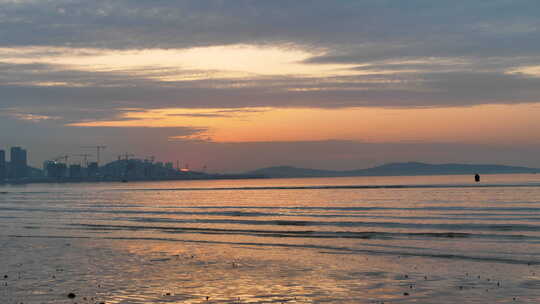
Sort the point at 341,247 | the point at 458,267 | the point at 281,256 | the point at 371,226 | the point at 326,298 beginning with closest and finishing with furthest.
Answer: the point at 326,298 < the point at 458,267 < the point at 281,256 < the point at 341,247 < the point at 371,226

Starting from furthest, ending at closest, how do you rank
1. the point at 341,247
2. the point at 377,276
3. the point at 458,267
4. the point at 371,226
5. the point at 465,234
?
the point at 371,226, the point at 465,234, the point at 341,247, the point at 458,267, the point at 377,276

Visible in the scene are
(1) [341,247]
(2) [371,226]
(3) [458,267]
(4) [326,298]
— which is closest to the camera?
(4) [326,298]

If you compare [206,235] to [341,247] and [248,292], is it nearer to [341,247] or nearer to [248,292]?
[341,247]

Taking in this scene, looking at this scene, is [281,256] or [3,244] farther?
[3,244]

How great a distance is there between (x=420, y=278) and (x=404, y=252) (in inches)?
353

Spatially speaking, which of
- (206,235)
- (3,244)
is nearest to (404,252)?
(206,235)

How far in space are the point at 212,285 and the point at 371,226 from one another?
97.4ft

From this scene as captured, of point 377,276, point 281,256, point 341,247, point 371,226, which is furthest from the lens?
point 371,226

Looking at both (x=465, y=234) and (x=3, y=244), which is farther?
(x=465, y=234)

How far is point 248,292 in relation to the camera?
67.8 ft

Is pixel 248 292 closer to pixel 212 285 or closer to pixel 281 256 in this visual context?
pixel 212 285

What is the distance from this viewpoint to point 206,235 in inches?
1715

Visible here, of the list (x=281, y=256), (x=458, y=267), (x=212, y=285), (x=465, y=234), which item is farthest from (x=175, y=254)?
(x=465, y=234)

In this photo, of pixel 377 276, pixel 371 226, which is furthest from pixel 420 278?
pixel 371 226
